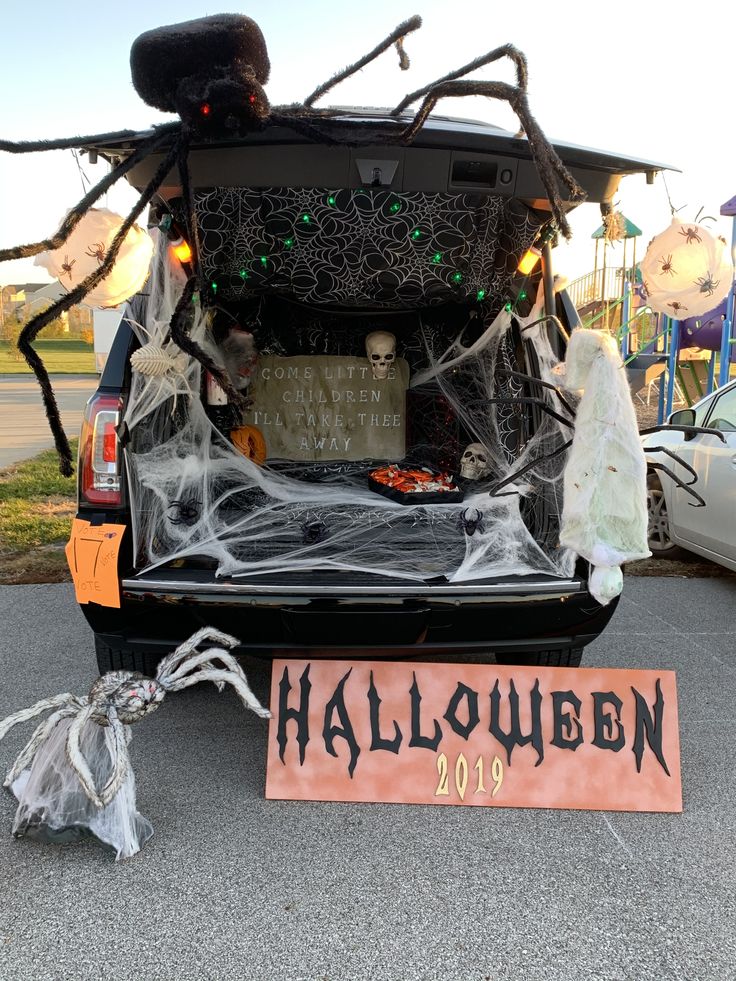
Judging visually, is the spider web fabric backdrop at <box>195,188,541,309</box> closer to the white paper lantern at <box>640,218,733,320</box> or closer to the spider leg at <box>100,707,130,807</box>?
the white paper lantern at <box>640,218,733,320</box>

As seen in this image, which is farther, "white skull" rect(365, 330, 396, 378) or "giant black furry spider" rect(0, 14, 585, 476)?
"white skull" rect(365, 330, 396, 378)

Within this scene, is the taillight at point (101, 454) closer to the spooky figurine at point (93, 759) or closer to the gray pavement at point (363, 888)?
the spooky figurine at point (93, 759)

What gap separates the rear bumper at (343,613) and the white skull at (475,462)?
4.61 ft

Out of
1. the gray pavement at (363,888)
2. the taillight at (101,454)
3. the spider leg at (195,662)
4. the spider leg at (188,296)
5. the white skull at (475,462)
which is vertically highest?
the spider leg at (188,296)

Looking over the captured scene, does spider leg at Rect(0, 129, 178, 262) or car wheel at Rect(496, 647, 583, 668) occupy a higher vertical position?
spider leg at Rect(0, 129, 178, 262)

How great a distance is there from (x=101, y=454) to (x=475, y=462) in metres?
2.10

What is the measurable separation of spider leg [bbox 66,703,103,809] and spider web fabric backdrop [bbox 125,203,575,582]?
637 mm

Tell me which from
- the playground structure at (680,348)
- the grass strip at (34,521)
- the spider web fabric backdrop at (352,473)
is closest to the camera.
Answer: the spider web fabric backdrop at (352,473)

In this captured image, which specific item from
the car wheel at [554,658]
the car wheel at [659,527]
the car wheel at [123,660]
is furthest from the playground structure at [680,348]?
the car wheel at [123,660]

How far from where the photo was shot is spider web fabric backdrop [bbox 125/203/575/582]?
293cm

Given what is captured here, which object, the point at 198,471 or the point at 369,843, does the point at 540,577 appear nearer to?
the point at 369,843

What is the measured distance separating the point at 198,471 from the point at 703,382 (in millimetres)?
10208

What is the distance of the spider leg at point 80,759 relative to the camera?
2154mm

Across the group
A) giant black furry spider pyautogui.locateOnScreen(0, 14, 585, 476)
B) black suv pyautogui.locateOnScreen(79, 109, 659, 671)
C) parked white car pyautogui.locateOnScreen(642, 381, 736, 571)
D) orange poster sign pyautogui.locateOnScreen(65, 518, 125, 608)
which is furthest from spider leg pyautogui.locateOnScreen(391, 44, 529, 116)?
parked white car pyautogui.locateOnScreen(642, 381, 736, 571)
